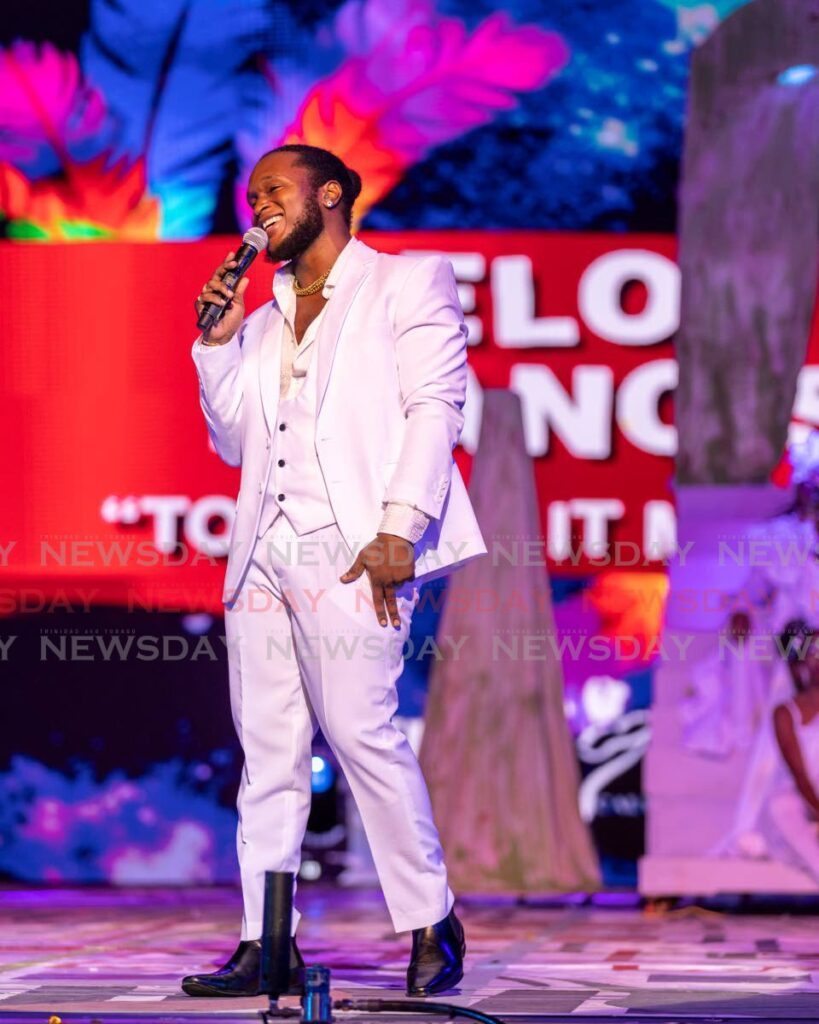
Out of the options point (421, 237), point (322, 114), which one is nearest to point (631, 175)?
point (421, 237)

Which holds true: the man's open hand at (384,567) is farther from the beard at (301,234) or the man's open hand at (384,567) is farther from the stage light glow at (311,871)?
the stage light glow at (311,871)

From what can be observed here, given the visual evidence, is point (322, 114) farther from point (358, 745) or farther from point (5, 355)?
point (358, 745)

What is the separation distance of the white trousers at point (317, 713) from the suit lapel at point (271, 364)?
19 centimetres

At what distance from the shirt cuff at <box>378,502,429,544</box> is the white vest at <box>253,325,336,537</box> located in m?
0.12

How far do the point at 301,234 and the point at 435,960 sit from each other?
125 centimetres

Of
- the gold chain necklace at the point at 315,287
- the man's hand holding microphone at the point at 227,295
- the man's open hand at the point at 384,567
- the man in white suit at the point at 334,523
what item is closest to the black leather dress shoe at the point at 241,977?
the man in white suit at the point at 334,523

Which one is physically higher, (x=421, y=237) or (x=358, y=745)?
(x=421, y=237)

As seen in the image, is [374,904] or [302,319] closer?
[302,319]

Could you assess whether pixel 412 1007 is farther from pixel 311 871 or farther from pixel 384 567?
pixel 311 871

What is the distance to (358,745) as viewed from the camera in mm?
2516

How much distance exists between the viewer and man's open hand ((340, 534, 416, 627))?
2.48m

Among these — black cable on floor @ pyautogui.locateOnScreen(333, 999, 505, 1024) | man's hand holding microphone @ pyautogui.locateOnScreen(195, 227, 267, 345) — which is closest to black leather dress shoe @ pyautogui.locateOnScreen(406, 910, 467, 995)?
black cable on floor @ pyautogui.locateOnScreen(333, 999, 505, 1024)

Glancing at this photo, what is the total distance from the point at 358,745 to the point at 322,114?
237cm

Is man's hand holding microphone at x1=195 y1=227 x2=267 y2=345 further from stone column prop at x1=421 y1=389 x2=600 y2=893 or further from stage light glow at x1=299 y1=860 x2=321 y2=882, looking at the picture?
stage light glow at x1=299 y1=860 x2=321 y2=882
